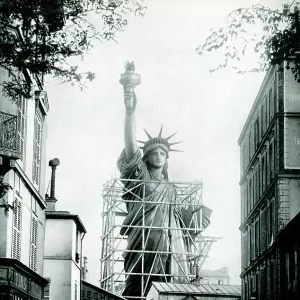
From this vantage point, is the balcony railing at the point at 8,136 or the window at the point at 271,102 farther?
the window at the point at 271,102

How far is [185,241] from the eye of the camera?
235 feet

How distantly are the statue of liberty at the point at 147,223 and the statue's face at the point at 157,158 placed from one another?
8 centimetres

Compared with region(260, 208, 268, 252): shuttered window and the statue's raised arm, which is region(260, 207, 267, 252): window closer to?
region(260, 208, 268, 252): shuttered window

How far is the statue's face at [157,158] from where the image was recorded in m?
71.8

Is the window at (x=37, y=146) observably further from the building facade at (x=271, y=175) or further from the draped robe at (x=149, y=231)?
the draped robe at (x=149, y=231)

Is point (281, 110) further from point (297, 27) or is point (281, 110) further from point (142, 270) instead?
point (142, 270)

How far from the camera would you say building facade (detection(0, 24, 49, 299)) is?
24.2 meters

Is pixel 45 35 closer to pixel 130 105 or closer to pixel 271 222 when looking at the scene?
pixel 271 222

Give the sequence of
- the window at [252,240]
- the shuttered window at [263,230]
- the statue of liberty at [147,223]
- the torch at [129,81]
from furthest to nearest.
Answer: the statue of liberty at [147,223]
the torch at [129,81]
the window at [252,240]
the shuttered window at [263,230]

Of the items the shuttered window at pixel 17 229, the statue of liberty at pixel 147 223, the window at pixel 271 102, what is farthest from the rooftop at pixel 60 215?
the statue of liberty at pixel 147 223

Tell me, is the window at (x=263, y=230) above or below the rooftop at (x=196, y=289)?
above

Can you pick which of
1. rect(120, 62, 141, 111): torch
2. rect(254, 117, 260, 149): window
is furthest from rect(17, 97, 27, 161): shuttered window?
rect(120, 62, 141, 111): torch

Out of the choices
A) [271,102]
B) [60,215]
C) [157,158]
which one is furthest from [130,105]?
[60,215]

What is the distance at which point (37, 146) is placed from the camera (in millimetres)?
31891
